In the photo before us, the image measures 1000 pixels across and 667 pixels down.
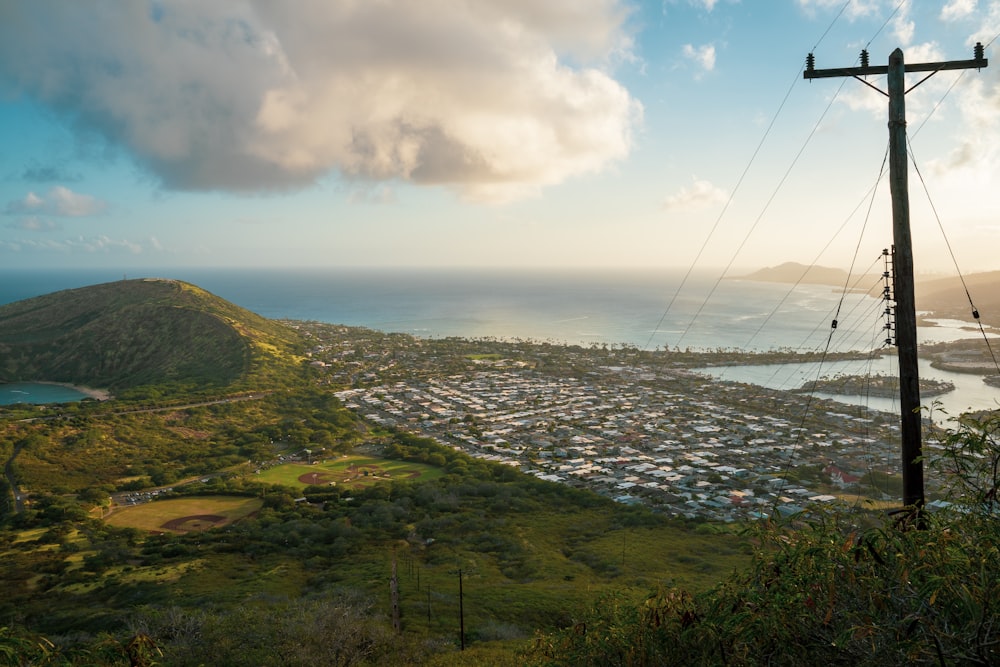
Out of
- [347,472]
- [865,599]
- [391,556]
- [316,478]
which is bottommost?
[391,556]

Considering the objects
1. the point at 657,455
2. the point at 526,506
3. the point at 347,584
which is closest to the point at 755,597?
the point at 347,584

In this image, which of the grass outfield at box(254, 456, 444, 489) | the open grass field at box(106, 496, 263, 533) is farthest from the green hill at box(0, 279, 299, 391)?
the open grass field at box(106, 496, 263, 533)

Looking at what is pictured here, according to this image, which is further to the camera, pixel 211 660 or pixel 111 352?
pixel 111 352

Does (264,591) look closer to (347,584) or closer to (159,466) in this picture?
(347,584)

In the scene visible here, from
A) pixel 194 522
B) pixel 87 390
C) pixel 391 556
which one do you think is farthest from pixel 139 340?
pixel 391 556

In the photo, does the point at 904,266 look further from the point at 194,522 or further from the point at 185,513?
the point at 185,513

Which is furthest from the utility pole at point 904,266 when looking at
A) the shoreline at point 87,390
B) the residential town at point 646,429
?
the shoreline at point 87,390

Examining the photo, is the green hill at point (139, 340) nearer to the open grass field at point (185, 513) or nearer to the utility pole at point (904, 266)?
the open grass field at point (185, 513)
